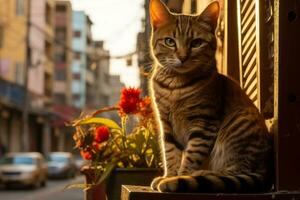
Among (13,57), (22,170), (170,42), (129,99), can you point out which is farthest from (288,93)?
(13,57)

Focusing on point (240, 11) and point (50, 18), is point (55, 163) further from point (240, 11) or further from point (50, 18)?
point (240, 11)

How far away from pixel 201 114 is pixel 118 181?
5.02ft

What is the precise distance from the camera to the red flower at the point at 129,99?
16.1 ft

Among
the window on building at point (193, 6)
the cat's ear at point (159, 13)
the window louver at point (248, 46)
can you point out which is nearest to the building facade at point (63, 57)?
the window on building at point (193, 6)

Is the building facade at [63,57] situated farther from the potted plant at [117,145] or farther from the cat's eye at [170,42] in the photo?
the cat's eye at [170,42]

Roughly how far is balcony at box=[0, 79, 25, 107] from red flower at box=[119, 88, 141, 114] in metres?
35.4

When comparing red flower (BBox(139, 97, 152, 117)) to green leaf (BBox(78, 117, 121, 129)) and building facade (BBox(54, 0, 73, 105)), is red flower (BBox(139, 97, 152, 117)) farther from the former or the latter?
building facade (BBox(54, 0, 73, 105))

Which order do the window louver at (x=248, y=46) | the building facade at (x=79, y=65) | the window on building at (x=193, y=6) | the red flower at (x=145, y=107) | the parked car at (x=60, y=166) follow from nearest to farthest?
the window louver at (x=248, y=46)
the red flower at (x=145, y=107)
the window on building at (x=193, y=6)
the parked car at (x=60, y=166)
the building facade at (x=79, y=65)

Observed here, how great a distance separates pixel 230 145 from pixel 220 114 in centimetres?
16

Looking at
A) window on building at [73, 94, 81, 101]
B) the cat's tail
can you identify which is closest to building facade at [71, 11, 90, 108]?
window on building at [73, 94, 81, 101]

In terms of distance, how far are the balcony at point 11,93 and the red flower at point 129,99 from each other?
1395 inches

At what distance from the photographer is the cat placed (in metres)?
3.04

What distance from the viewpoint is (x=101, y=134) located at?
194 inches

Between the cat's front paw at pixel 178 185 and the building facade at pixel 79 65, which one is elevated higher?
the building facade at pixel 79 65
